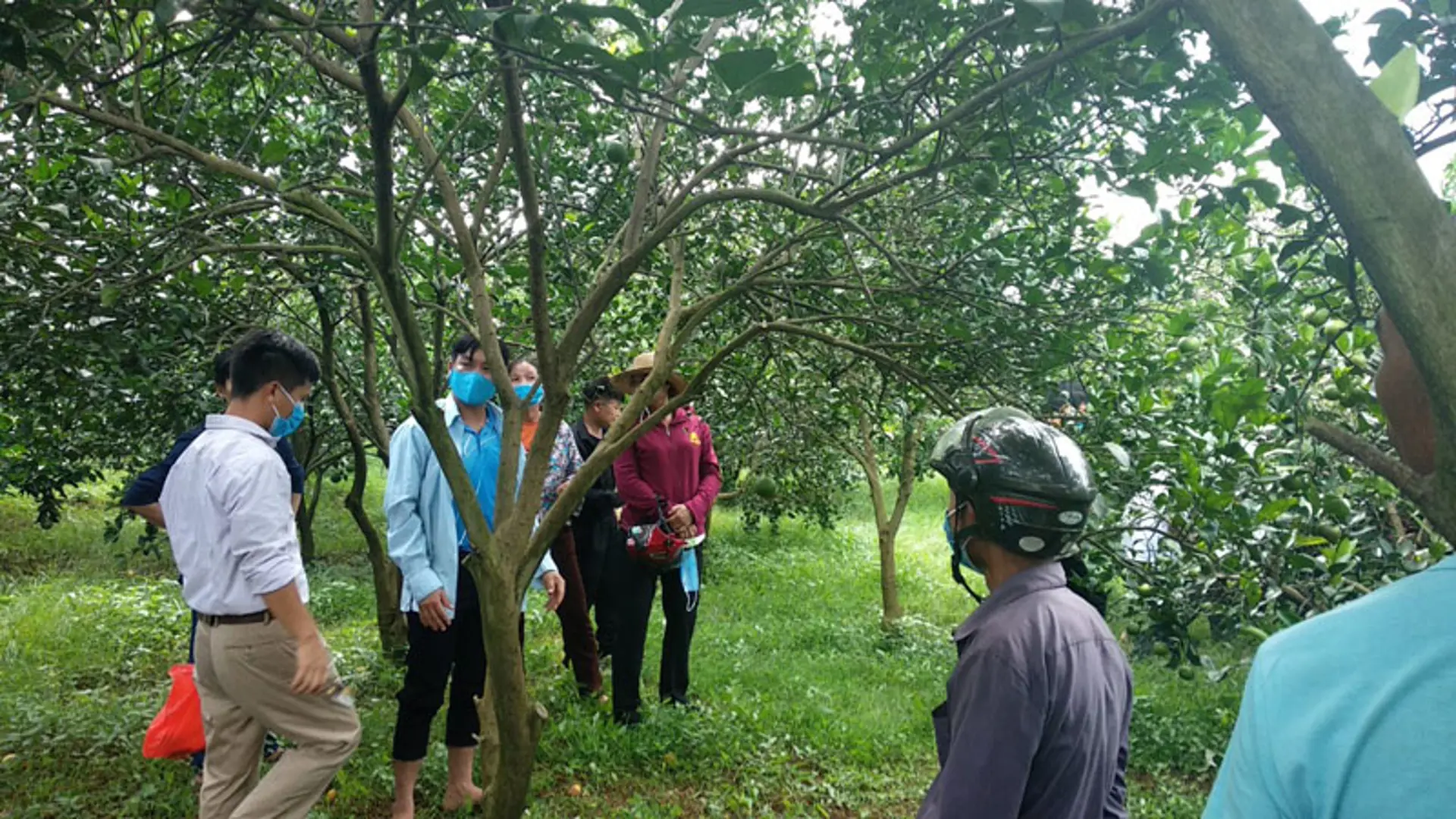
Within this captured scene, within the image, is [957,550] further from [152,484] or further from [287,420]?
[152,484]

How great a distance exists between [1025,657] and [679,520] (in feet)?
9.73

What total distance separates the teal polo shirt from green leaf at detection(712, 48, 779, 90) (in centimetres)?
86

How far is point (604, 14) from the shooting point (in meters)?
1.02

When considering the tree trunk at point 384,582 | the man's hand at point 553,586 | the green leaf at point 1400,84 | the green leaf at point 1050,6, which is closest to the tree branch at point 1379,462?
the green leaf at point 1400,84

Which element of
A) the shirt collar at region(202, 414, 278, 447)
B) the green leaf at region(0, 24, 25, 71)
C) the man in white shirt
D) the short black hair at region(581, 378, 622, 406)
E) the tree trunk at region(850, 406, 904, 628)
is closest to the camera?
the green leaf at region(0, 24, 25, 71)

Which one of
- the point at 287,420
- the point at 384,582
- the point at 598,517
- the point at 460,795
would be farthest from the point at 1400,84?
the point at 384,582

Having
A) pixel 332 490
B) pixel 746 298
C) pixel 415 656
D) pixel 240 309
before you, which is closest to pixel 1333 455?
pixel 746 298

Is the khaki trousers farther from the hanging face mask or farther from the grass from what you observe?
the grass

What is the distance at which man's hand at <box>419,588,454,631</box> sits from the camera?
3113 mm

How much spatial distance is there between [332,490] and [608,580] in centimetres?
1022

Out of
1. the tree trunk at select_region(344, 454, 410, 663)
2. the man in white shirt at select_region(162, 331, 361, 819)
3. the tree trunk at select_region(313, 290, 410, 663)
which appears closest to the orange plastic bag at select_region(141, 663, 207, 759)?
the man in white shirt at select_region(162, 331, 361, 819)

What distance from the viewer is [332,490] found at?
13742 millimetres

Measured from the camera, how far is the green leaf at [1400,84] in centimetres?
85

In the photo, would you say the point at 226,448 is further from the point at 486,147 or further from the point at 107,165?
the point at 486,147
